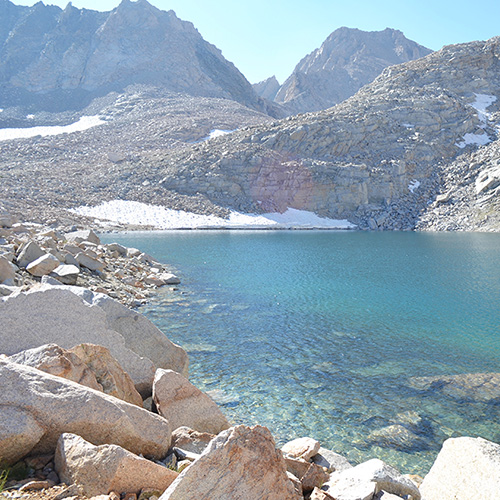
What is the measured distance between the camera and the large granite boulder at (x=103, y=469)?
4289 millimetres

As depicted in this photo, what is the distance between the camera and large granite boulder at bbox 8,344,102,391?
19.5ft

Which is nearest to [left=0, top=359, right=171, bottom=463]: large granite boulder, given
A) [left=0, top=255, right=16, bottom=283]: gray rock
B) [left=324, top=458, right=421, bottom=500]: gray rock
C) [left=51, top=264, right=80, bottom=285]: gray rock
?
[left=324, top=458, right=421, bottom=500]: gray rock

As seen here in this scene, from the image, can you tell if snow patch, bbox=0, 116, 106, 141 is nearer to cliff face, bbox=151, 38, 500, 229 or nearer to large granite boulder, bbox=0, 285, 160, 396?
cliff face, bbox=151, 38, 500, 229

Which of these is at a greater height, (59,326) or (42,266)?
(59,326)

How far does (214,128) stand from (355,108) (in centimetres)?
4334

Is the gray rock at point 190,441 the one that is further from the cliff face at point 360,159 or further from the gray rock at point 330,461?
the cliff face at point 360,159

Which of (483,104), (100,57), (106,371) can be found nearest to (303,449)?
(106,371)

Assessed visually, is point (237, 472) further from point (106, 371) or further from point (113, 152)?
point (113, 152)

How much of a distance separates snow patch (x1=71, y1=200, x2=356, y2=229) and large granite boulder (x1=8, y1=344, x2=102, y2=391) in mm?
72207

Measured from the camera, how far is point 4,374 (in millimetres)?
4930

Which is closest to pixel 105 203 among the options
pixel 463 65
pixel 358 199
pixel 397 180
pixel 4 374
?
pixel 358 199

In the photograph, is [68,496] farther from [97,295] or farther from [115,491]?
[97,295]

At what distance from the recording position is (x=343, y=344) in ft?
54.2

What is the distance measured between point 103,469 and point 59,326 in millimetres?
4633
